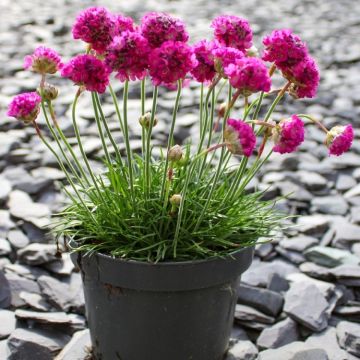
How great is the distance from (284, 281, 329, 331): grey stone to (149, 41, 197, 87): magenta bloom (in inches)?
33.5

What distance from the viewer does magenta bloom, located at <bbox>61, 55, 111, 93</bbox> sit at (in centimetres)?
113

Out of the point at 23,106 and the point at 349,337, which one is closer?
the point at 23,106

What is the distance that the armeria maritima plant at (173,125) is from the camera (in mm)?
1129

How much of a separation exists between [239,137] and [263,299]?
0.78 meters

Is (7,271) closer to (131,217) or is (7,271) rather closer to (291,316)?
(131,217)

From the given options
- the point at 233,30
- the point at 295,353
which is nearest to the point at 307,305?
the point at 295,353

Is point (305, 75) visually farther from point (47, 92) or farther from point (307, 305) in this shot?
point (307, 305)

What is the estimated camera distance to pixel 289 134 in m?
1.19

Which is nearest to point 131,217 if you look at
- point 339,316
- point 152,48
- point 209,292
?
point 209,292

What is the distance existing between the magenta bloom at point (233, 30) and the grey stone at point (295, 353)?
72 centimetres

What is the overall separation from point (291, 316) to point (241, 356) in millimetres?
229

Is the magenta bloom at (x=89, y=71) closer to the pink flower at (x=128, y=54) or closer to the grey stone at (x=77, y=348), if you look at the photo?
the pink flower at (x=128, y=54)

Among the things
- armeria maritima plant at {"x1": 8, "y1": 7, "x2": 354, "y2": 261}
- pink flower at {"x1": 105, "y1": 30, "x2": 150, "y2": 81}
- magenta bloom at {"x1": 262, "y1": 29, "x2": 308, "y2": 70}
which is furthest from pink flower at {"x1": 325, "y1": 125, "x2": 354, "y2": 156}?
pink flower at {"x1": 105, "y1": 30, "x2": 150, "y2": 81}

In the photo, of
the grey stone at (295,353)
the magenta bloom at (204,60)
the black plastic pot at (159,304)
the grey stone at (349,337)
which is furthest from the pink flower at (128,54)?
the grey stone at (349,337)
